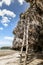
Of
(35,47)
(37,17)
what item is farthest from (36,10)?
(35,47)

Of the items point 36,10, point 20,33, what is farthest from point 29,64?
point 20,33

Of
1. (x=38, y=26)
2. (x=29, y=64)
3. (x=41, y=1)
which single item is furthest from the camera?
(x=38, y=26)

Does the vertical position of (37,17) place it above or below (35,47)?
above

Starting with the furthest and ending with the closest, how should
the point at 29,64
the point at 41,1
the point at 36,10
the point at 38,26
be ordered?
the point at 38,26
the point at 36,10
the point at 41,1
the point at 29,64

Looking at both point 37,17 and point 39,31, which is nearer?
point 37,17

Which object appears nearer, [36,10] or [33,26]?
[36,10]

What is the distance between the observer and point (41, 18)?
32.0 metres

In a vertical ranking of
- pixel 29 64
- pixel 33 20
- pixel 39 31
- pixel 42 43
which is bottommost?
pixel 29 64

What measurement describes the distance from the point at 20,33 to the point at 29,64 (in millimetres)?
23401

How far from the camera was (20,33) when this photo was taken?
45.4 m

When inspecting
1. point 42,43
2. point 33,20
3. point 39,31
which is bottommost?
point 42,43

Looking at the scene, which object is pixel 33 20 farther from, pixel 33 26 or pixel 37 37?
pixel 37 37

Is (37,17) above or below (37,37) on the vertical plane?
above

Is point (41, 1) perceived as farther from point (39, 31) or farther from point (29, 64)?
point (39, 31)
